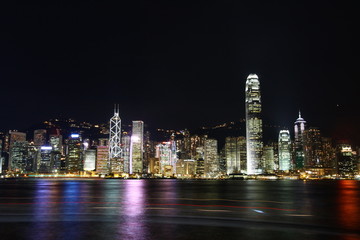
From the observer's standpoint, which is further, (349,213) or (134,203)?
(134,203)

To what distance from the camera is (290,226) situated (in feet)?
53.7

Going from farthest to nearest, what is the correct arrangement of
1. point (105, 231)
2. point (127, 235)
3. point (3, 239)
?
point (105, 231)
point (127, 235)
point (3, 239)

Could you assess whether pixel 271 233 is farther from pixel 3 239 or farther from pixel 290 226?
pixel 3 239

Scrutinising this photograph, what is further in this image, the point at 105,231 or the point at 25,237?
the point at 105,231

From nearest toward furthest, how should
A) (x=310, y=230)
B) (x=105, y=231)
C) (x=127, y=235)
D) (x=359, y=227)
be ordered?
(x=127, y=235) → (x=105, y=231) → (x=310, y=230) → (x=359, y=227)

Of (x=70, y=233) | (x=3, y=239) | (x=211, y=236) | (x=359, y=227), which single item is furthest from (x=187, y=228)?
(x=359, y=227)

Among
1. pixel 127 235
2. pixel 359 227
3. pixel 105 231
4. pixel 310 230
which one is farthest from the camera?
pixel 359 227

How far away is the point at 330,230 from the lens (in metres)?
15.6

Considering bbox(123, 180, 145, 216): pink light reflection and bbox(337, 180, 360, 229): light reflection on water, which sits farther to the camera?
bbox(123, 180, 145, 216): pink light reflection

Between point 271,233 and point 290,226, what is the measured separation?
253 cm

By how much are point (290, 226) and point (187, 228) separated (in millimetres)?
5044

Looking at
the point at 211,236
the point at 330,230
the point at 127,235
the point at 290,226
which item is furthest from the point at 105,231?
the point at 330,230

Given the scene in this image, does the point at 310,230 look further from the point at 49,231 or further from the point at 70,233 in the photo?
the point at 49,231

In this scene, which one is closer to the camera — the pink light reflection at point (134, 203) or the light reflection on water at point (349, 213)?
the light reflection on water at point (349, 213)
